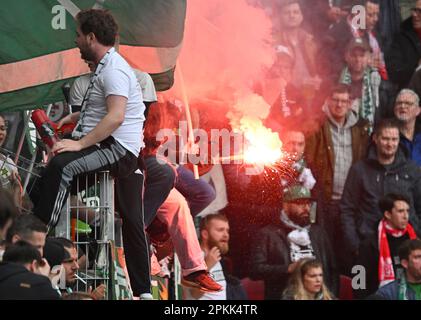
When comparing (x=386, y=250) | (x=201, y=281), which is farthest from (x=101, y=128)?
(x=386, y=250)

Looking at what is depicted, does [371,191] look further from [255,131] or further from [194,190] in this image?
[194,190]

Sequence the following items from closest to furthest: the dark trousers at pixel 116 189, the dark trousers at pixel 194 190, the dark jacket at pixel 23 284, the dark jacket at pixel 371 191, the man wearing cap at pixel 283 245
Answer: the dark jacket at pixel 23 284
the dark trousers at pixel 116 189
the dark trousers at pixel 194 190
the man wearing cap at pixel 283 245
the dark jacket at pixel 371 191

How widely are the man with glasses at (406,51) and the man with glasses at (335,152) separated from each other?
0.36 meters

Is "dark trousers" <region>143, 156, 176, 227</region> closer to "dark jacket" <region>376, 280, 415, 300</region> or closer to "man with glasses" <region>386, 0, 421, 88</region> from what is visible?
"dark jacket" <region>376, 280, 415, 300</region>

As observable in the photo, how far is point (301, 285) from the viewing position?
8609 millimetres

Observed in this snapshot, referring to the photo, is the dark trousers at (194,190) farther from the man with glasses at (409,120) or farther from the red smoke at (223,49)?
the man with glasses at (409,120)

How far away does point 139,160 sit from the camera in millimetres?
7875

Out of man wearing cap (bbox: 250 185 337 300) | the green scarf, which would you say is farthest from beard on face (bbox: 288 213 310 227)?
the green scarf

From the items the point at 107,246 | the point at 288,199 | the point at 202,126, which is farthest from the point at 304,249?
the point at 107,246

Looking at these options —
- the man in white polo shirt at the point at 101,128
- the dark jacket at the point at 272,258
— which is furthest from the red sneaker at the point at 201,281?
the man in white polo shirt at the point at 101,128

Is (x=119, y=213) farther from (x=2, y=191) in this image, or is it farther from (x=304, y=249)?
(x=304, y=249)

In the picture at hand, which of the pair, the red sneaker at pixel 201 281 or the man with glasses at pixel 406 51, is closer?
the red sneaker at pixel 201 281

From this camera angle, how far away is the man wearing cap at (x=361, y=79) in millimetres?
8961

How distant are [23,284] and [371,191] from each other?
311 centimetres
